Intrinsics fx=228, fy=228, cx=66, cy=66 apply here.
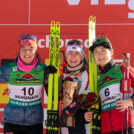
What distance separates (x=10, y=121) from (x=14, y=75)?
557mm

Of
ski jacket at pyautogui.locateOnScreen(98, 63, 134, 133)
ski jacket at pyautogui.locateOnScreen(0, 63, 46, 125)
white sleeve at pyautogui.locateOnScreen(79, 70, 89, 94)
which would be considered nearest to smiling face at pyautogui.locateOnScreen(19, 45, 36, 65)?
ski jacket at pyautogui.locateOnScreen(0, 63, 46, 125)

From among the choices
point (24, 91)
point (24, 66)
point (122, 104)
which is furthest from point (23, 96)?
point (122, 104)

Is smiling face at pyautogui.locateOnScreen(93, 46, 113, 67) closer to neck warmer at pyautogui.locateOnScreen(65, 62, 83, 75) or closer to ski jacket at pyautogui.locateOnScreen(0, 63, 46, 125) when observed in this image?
neck warmer at pyautogui.locateOnScreen(65, 62, 83, 75)

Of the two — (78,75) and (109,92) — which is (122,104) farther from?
(78,75)

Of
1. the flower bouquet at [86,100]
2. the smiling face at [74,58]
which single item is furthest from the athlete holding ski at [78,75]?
the flower bouquet at [86,100]

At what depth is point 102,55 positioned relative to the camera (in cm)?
265

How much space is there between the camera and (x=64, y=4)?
161 inches

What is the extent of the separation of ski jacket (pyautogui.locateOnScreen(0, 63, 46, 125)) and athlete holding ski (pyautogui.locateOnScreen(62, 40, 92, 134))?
1.20ft

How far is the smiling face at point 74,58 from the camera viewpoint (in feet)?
8.88

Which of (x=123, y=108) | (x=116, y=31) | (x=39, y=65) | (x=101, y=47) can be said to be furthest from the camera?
(x=116, y=31)

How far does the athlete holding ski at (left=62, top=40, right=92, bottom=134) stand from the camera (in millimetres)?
2611

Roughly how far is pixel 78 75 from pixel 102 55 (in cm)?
37

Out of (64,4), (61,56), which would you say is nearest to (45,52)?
(64,4)

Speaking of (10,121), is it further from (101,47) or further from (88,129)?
(101,47)
